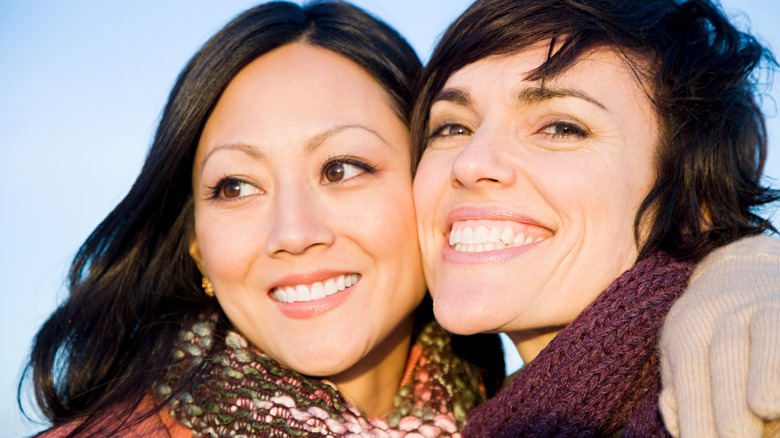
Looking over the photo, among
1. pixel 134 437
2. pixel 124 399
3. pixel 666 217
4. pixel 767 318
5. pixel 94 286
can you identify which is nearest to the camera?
pixel 767 318

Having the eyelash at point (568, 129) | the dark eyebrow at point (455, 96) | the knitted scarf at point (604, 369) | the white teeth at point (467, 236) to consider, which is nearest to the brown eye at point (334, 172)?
the dark eyebrow at point (455, 96)

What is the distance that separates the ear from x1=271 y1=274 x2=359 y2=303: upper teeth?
1.91 feet

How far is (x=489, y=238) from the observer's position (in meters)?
2.73

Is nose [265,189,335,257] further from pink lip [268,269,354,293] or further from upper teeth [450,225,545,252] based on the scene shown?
upper teeth [450,225,545,252]

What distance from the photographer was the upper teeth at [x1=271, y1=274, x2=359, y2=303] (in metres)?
2.99

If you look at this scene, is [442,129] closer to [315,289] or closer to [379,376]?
[315,289]

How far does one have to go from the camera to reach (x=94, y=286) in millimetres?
3531

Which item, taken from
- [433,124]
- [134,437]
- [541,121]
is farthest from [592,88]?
[134,437]

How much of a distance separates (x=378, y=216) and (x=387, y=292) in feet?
1.06

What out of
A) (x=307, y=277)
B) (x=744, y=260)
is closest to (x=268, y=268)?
(x=307, y=277)

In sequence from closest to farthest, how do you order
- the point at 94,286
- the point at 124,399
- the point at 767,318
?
the point at 767,318 → the point at 124,399 → the point at 94,286

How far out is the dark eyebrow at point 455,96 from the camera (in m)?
2.92

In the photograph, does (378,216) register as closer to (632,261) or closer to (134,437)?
(632,261)

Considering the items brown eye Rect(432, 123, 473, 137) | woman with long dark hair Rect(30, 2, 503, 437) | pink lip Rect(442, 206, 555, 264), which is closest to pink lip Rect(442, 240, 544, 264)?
pink lip Rect(442, 206, 555, 264)
